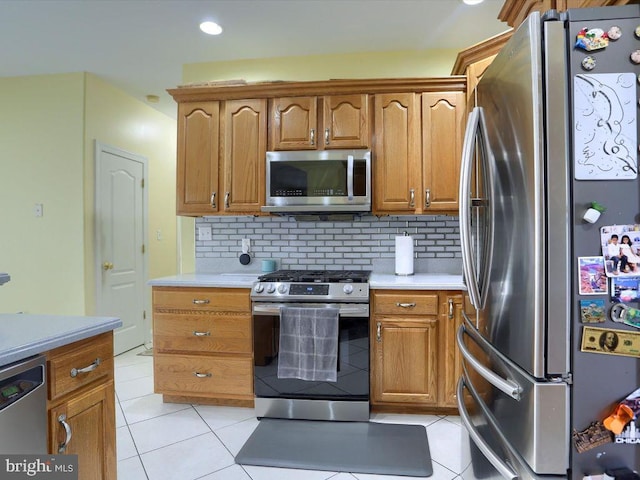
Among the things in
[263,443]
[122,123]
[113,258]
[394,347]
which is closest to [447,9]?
[394,347]

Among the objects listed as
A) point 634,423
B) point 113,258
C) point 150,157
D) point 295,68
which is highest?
point 295,68

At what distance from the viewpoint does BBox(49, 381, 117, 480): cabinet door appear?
110 centimetres

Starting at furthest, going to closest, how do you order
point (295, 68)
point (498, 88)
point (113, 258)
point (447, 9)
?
point (113, 258), point (295, 68), point (447, 9), point (498, 88)

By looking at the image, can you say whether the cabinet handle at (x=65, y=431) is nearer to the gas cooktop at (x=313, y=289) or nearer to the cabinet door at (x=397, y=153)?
the gas cooktop at (x=313, y=289)

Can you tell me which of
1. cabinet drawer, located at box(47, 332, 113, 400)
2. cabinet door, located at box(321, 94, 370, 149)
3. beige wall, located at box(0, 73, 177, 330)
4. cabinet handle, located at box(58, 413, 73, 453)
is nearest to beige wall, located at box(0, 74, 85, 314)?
beige wall, located at box(0, 73, 177, 330)

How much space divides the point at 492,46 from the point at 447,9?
0.45 m

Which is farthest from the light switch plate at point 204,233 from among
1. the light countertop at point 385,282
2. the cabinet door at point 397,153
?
the cabinet door at point 397,153

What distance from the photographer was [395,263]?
2.97 metres

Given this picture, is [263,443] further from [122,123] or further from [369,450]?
[122,123]

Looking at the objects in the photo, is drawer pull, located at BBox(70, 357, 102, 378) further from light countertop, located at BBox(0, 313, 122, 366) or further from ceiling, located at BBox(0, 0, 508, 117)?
ceiling, located at BBox(0, 0, 508, 117)

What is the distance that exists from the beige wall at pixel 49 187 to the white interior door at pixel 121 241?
115 mm

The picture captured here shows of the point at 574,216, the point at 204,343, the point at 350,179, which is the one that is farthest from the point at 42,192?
the point at 574,216

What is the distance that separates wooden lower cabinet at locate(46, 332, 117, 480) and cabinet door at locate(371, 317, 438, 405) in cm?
158

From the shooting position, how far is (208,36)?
294cm
